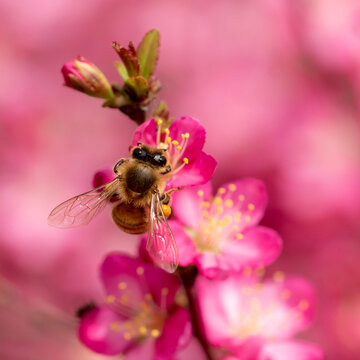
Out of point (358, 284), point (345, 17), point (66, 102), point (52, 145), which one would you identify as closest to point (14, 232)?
point (52, 145)

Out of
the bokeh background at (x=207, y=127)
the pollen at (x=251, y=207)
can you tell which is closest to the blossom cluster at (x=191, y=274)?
the pollen at (x=251, y=207)

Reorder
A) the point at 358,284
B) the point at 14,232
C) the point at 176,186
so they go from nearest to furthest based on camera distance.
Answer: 1. the point at 176,186
2. the point at 358,284
3. the point at 14,232

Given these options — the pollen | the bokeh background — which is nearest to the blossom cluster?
the pollen

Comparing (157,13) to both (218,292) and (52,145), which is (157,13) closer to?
(52,145)

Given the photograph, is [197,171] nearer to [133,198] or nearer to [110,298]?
[133,198]

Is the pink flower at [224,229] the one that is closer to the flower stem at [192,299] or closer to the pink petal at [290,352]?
the flower stem at [192,299]

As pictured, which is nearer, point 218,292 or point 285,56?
point 218,292

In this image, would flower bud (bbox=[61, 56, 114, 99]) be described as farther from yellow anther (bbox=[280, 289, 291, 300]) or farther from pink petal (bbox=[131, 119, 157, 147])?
yellow anther (bbox=[280, 289, 291, 300])

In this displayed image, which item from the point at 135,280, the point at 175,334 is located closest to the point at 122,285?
the point at 135,280
